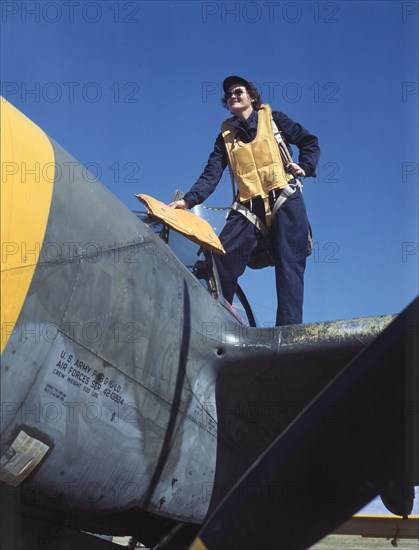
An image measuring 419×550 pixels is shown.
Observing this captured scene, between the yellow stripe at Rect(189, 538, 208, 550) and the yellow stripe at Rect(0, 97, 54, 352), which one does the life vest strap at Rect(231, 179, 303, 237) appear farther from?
the yellow stripe at Rect(189, 538, 208, 550)

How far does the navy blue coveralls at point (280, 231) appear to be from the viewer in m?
4.59

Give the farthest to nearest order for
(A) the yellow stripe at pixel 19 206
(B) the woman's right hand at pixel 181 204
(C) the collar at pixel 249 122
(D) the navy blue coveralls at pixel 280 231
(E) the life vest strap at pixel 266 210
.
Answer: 1. (C) the collar at pixel 249 122
2. (E) the life vest strap at pixel 266 210
3. (D) the navy blue coveralls at pixel 280 231
4. (B) the woman's right hand at pixel 181 204
5. (A) the yellow stripe at pixel 19 206

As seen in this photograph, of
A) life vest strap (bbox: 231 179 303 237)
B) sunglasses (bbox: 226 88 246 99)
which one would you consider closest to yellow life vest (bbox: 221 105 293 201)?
life vest strap (bbox: 231 179 303 237)

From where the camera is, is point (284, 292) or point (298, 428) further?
point (284, 292)

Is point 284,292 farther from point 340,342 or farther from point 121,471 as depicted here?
point 121,471

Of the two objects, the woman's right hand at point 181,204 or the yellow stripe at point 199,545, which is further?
the woman's right hand at point 181,204

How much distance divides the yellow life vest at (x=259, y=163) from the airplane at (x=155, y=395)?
963mm

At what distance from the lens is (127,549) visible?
13.5 ft

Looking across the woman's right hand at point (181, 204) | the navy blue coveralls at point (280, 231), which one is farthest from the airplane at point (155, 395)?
the woman's right hand at point (181, 204)

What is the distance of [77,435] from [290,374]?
139 cm

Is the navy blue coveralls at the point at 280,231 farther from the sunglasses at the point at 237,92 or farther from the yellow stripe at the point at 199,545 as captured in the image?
the yellow stripe at the point at 199,545

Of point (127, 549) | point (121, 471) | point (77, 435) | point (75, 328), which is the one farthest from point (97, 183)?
point (127, 549)

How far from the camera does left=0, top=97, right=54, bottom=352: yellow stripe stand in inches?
104

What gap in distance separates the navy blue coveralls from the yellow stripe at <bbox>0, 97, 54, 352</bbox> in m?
1.78
